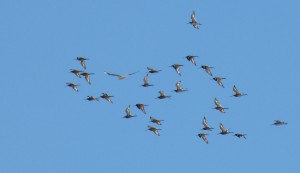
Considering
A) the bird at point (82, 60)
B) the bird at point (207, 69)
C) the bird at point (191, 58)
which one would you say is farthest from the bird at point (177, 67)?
the bird at point (82, 60)

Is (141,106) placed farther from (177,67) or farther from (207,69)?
(207,69)

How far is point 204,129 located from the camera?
365 feet

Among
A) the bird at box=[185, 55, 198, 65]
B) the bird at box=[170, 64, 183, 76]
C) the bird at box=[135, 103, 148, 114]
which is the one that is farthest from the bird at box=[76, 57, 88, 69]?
the bird at box=[185, 55, 198, 65]

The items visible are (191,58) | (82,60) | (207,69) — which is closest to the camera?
(82,60)

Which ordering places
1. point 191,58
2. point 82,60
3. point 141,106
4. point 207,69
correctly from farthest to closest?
point 207,69 → point 191,58 → point 82,60 → point 141,106

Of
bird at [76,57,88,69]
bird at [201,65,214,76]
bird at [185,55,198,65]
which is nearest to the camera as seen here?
bird at [76,57,88,69]

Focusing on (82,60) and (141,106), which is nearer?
(141,106)

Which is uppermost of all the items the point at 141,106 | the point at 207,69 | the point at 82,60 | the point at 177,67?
the point at 82,60

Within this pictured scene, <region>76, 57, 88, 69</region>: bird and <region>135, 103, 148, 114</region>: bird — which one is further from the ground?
<region>76, 57, 88, 69</region>: bird

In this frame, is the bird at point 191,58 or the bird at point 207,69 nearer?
the bird at point 191,58

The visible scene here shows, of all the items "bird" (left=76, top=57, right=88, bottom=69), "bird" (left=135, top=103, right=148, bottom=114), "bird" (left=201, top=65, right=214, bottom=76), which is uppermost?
"bird" (left=76, top=57, right=88, bottom=69)

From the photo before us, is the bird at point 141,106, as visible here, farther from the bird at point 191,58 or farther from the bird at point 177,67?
the bird at point 191,58

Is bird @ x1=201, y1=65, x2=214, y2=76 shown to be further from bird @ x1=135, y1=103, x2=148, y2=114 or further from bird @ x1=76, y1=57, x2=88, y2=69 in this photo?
bird @ x1=76, y1=57, x2=88, y2=69

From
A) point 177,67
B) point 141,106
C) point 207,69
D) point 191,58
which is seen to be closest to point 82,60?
point 141,106
